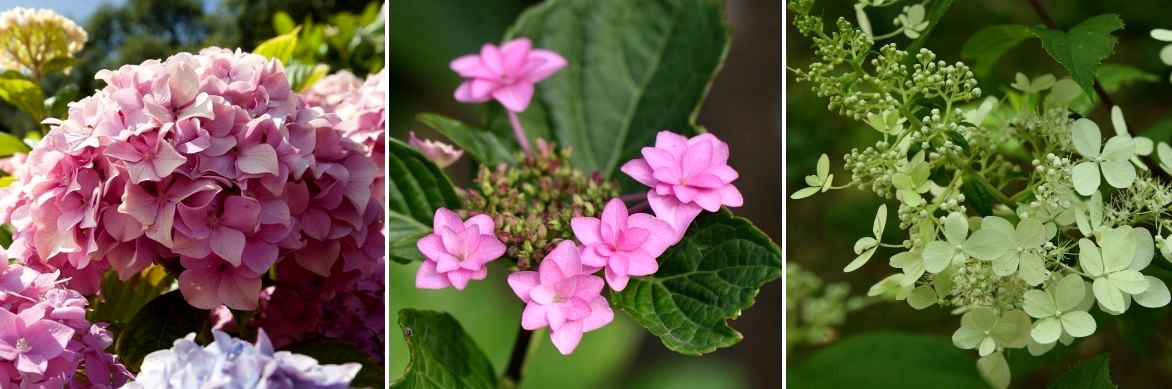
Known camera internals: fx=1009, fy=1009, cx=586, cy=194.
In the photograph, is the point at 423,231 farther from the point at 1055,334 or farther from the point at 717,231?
the point at 1055,334

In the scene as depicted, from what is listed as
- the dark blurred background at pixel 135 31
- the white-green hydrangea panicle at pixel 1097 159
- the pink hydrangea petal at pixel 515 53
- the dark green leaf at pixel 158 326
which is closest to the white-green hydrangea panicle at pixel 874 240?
the white-green hydrangea panicle at pixel 1097 159

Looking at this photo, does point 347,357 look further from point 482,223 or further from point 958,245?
point 958,245

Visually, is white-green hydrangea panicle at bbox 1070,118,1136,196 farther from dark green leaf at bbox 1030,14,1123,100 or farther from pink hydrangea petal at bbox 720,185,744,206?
pink hydrangea petal at bbox 720,185,744,206

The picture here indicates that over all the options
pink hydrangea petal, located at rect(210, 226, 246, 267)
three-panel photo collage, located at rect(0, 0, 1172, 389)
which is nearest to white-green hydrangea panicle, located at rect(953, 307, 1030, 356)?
three-panel photo collage, located at rect(0, 0, 1172, 389)

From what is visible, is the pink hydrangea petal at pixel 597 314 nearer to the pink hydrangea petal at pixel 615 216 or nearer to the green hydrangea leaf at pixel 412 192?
the pink hydrangea petal at pixel 615 216

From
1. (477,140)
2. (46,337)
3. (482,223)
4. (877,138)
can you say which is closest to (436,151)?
(477,140)
